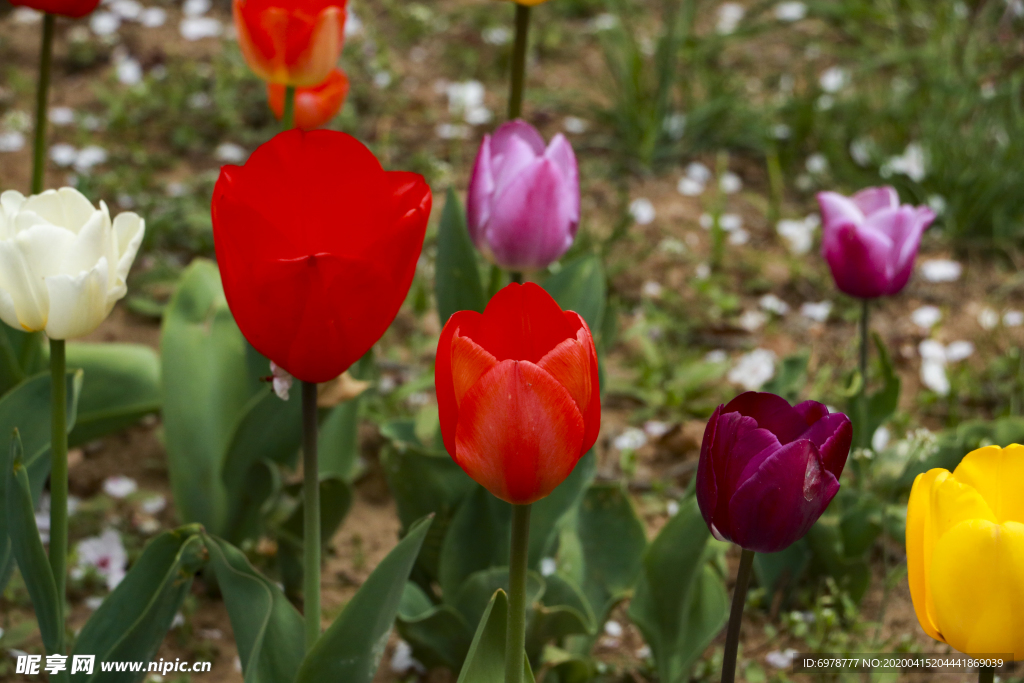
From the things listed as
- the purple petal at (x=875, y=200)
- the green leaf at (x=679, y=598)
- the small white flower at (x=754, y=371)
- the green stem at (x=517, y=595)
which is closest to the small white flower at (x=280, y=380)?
the green stem at (x=517, y=595)

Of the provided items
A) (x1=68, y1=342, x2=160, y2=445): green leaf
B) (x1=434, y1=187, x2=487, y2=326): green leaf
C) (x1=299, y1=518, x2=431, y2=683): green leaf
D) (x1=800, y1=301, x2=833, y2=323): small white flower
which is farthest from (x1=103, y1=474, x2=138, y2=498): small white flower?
(x1=800, y1=301, x2=833, y2=323): small white flower

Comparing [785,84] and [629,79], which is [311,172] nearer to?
[629,79]

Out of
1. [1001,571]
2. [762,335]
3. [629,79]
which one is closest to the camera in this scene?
[1001,571]

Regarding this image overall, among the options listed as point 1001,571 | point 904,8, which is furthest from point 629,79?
point 1001,571

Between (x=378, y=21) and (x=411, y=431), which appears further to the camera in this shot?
(x=378, y=21)

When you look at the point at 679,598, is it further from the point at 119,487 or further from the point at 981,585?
the point at 119,487

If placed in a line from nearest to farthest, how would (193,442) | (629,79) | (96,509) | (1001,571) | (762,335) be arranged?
(1001,571) → (193,442) → (96,509) → (762,335) → (629,79)

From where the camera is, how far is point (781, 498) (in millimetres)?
917

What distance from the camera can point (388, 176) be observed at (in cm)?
103

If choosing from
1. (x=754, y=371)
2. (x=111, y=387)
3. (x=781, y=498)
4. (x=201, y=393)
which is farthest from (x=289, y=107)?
(x=754, y=371)

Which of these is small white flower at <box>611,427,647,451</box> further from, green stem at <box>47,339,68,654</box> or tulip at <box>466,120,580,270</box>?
green stem at <box>47,339,68,654</box>

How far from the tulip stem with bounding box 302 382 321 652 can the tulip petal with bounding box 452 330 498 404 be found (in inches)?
9.9

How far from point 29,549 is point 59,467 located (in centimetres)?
9

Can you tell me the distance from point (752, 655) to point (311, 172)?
3.82 ft
